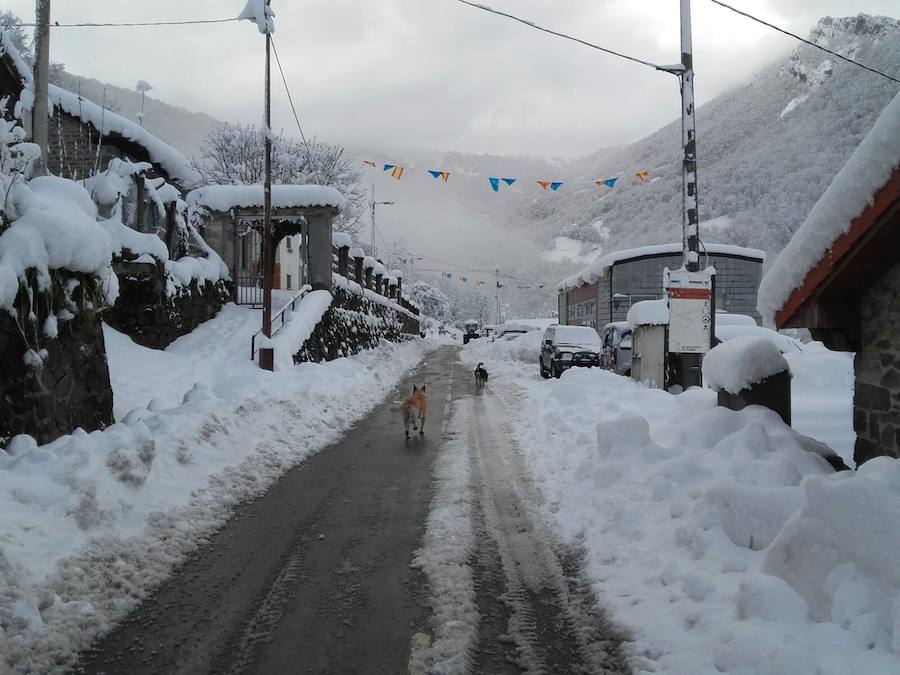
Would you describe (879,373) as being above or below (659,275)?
below

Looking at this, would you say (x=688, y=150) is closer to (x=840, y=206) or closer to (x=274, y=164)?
(x=840, y=206)

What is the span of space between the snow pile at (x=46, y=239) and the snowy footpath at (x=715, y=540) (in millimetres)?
4977

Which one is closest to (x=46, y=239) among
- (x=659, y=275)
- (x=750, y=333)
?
(x=750, y=333)

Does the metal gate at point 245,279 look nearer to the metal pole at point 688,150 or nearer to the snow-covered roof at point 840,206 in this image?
the metal pole at point 688,150

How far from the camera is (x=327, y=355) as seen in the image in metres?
19.8

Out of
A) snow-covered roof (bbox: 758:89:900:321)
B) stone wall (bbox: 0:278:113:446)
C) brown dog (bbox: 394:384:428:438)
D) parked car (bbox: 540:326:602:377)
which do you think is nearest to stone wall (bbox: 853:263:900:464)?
snow-covered roof (bbox: 758:89:900:321)

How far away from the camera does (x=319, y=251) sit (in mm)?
20531

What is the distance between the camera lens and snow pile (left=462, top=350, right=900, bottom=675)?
9.48ft

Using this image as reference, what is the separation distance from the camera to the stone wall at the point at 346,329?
18797mm

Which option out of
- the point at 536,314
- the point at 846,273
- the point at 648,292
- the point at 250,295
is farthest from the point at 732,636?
the point at 536,314

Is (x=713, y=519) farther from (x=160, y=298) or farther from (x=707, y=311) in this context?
(x=160, y=298)

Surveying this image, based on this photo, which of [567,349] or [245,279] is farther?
[245,279]

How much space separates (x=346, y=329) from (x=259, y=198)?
19.7ft

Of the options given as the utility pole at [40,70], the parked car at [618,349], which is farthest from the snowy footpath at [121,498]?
the parked car at [618,349]
